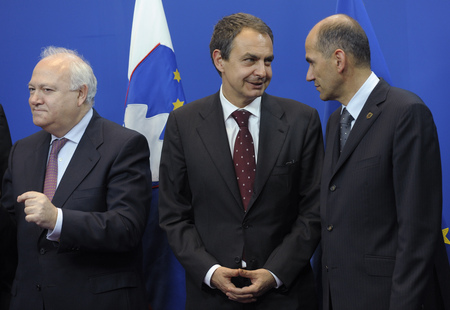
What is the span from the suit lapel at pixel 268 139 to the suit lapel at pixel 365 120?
0.32 meters

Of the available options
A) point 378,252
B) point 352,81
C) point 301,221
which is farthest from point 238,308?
point 352,81

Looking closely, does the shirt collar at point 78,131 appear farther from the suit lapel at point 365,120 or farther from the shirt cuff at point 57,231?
the suit lapel at point 365,120

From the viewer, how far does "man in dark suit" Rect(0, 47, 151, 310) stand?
2.31 meters

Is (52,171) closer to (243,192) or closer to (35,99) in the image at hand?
(35,99)

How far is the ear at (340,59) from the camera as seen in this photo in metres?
2.18

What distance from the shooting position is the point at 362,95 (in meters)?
2.17

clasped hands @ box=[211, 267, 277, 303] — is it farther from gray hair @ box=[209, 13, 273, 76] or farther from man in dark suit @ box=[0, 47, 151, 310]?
gray hair @ box=[209, 13, 273, 76]

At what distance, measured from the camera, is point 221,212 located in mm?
2350

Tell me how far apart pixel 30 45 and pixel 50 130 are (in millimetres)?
1593

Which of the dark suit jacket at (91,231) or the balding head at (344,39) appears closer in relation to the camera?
the balding head at (344,39)

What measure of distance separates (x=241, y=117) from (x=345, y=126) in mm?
457

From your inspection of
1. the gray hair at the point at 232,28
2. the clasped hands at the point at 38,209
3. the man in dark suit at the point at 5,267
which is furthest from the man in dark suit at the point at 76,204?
the gray hair at the point at 232,28

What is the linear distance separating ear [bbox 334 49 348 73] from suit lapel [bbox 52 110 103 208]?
1029 millimetres

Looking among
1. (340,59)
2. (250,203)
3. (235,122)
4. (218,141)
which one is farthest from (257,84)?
(250,203)
